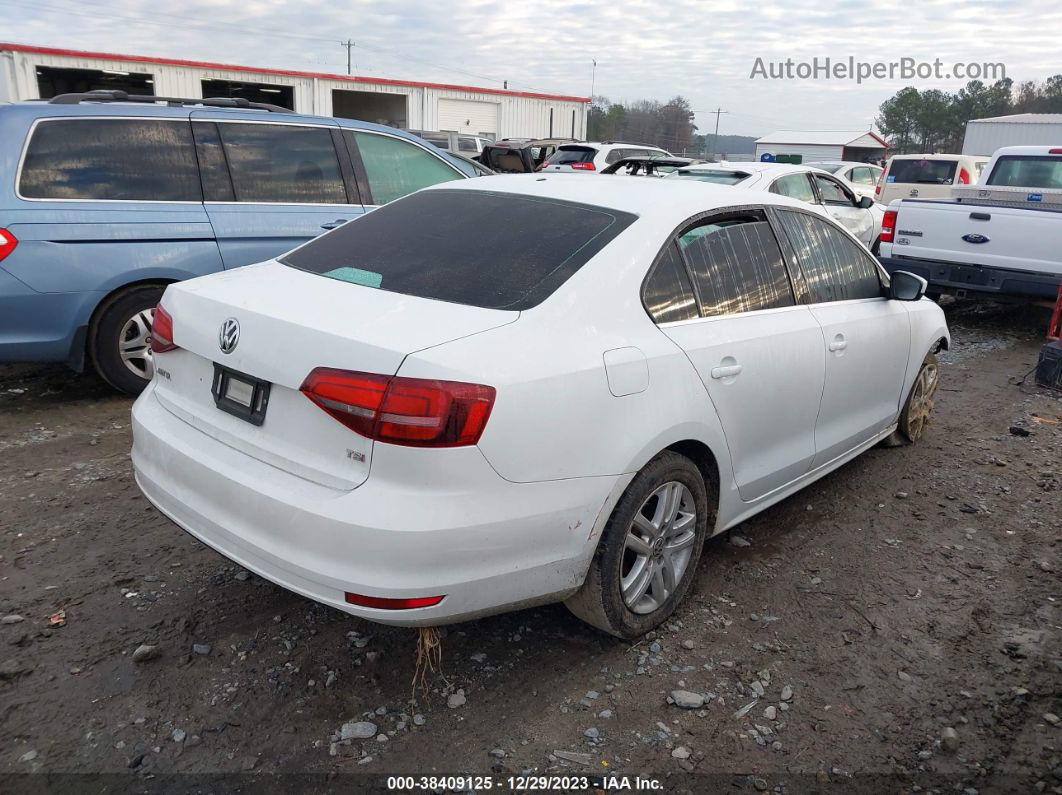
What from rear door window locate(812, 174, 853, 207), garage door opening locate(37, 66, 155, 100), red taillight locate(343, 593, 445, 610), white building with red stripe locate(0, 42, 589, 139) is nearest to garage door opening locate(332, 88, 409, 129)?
white building with red stripe locate(0, 42, 589, 139)

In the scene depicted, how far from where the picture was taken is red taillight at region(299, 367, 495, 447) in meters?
2.33

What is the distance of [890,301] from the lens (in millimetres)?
4617

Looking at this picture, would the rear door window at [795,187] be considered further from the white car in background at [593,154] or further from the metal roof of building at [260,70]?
the metal roof of building at [260,70]

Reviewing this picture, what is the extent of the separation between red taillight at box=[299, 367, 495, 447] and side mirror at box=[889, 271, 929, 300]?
297 cm

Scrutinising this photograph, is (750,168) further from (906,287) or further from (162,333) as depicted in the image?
(162,333)

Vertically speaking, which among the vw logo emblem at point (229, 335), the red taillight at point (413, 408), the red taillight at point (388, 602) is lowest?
the red taillight at point (388, 602)

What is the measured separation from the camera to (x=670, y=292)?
3.12 m

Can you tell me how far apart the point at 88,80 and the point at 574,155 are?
23847 millimetres

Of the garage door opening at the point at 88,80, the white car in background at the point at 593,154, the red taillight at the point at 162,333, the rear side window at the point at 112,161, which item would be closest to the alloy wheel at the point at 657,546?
the red taillight at the point at 162,333

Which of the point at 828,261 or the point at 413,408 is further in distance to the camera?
the point at 828,261

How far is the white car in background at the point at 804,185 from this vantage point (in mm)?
9141

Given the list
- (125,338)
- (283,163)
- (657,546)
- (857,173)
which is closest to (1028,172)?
(283,163)

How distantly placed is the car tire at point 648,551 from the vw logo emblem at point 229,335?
1354 millimetres

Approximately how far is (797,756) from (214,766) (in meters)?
1.77
